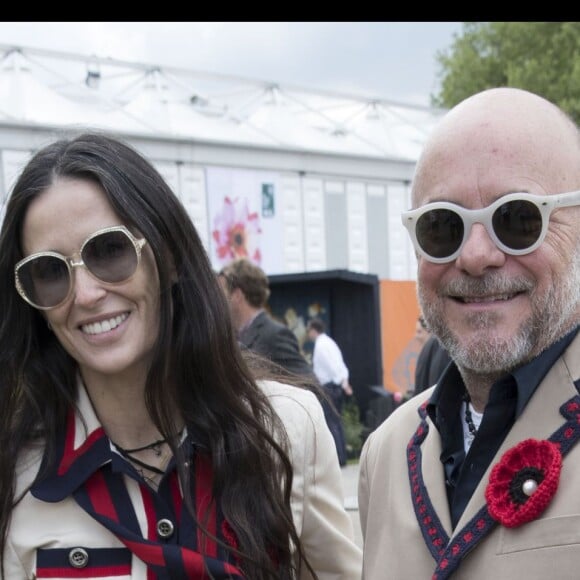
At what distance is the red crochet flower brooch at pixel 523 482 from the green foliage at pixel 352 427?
8.02m

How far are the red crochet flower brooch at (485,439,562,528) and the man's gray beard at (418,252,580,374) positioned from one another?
0.17 m

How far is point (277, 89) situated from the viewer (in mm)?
15555

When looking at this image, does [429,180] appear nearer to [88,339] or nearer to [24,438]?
[88,339]

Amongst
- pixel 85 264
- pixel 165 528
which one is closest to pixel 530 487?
pixel 165 528

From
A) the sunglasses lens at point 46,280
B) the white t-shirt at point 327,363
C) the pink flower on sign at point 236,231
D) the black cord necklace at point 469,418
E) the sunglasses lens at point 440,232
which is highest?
the pink flower on sign at point 236,231

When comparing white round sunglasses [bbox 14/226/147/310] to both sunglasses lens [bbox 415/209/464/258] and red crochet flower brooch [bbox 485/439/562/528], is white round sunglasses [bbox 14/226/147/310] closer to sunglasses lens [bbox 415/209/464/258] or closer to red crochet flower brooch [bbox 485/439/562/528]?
sunglasses lens [bbox 415/209/464/258]

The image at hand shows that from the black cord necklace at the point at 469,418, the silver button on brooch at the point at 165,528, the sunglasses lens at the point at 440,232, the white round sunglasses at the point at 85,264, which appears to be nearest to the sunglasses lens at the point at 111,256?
the white round sunglasses at the point at 85,264

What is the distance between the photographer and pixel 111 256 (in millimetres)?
1901

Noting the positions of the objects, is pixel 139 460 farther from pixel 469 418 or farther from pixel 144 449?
pixel 469 418

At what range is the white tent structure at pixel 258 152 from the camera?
40.4 ft

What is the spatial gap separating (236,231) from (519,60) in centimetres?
1076

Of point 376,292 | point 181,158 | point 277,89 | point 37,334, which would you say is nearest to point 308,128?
point 277,89

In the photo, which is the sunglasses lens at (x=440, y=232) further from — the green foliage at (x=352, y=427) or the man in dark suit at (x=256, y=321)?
the green foliage at (x=352, y=427)

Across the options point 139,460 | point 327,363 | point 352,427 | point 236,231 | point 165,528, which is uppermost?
point 236,231
